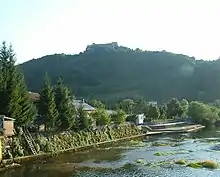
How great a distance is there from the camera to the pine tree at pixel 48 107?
2557 inches

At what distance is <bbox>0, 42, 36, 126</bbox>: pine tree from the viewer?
56312 millimetres

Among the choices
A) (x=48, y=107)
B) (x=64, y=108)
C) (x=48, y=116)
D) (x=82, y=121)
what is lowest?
(x=82, y=121)

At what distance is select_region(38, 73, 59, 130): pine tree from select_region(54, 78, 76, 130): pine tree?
1.84m

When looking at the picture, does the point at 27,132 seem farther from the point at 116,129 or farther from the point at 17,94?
the point at 116,129

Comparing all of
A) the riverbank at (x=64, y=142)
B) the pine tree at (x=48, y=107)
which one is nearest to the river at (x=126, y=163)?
the riverbank at (x=64, y=142)

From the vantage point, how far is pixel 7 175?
43.8 meters

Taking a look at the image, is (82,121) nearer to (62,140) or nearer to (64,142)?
(64,142)

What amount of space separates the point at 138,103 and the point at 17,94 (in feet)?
322

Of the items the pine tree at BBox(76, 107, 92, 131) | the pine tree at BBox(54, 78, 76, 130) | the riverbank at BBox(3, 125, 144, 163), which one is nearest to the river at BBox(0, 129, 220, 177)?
the riverbank at BBox(3, 125, 144, 163)

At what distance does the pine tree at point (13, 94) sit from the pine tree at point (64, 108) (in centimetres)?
709

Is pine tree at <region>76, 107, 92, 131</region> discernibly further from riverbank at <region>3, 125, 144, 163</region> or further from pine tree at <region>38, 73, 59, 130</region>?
pine tree at <region>38, 73, 59, 130</region>

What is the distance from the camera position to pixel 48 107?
213 feet

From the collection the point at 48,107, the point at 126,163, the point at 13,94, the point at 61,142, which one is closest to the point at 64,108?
the point at 48,107

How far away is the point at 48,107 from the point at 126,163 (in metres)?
19.3
